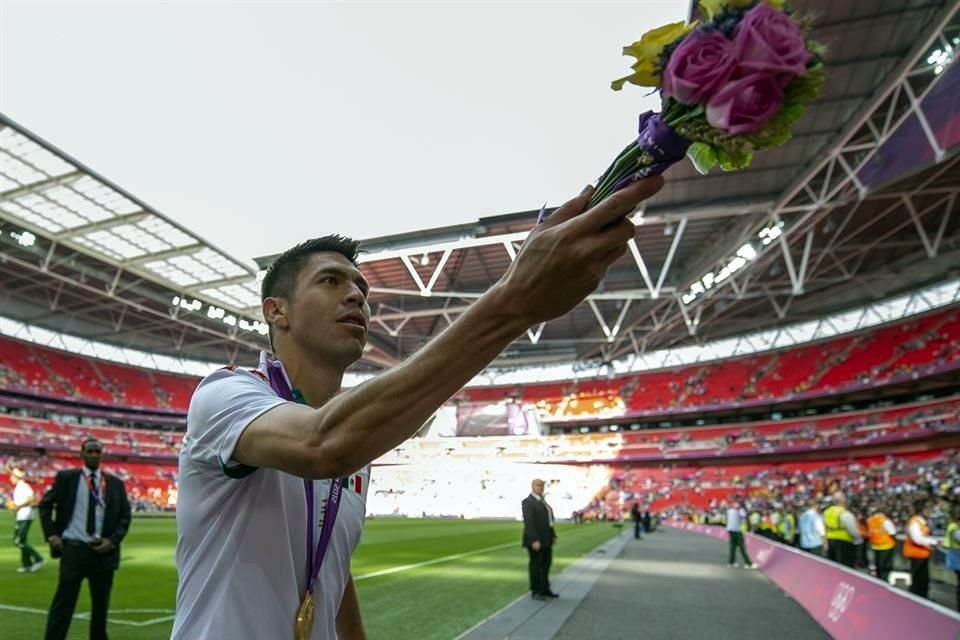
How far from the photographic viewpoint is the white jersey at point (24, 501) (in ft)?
36.9

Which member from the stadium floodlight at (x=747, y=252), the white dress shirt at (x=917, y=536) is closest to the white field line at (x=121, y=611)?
the white dress shirt at (x=917, y=536)

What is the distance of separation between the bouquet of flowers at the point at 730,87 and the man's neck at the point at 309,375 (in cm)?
97

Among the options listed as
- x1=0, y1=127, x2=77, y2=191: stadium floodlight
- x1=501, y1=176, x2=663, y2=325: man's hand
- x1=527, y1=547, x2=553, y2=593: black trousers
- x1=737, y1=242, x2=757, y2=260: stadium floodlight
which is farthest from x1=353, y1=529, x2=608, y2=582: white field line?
x1=0, y1=127, x2=77, y2=191: stadium floodlight

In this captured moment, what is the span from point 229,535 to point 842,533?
13.2 m

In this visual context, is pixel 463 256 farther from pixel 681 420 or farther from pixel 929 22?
pixel 681 420

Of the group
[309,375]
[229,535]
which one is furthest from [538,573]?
[229,535]

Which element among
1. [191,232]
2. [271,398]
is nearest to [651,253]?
[191,232]

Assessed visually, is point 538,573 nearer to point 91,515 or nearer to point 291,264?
point 91,515

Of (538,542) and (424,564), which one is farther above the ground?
(538,542)

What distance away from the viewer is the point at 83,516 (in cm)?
545

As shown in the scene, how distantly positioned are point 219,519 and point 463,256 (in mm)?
27698

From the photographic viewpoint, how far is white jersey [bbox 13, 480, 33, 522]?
11252 millimetres

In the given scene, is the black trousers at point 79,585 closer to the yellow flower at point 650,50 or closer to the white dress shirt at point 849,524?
the yellow flower at point 650,50

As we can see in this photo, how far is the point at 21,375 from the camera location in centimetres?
4631
